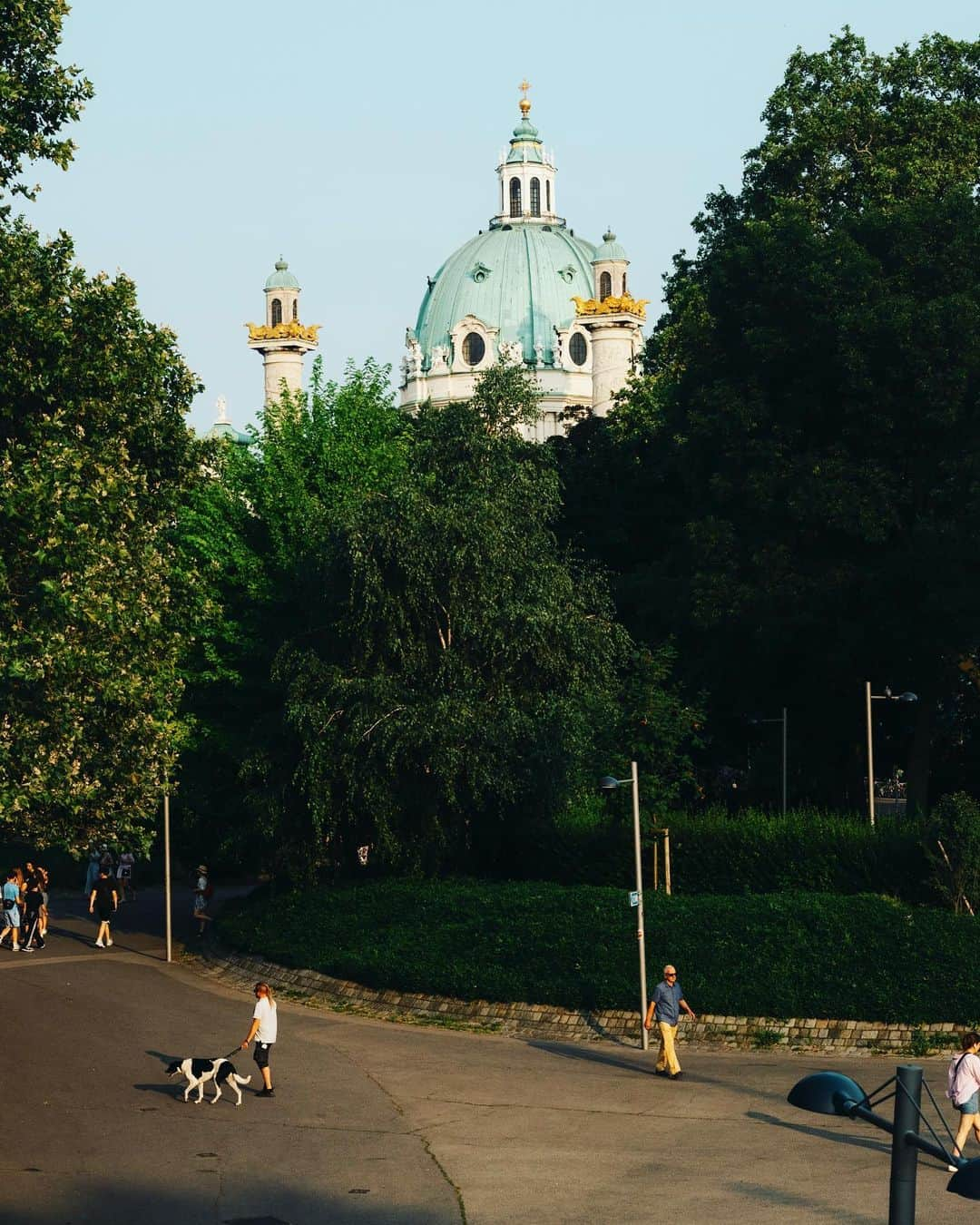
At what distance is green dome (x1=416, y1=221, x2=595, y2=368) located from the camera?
15788cm

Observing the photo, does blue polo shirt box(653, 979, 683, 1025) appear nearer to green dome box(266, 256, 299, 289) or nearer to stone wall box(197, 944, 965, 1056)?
stone wall box(197, 944, 965, 1056)

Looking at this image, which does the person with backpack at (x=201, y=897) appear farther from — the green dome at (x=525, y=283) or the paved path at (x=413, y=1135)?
the green dome at (x=525, y=283)

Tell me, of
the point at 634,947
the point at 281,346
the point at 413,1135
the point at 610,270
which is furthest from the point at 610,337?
the point at 413,1135

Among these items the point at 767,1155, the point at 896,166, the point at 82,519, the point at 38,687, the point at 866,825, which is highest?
the point at 896,166

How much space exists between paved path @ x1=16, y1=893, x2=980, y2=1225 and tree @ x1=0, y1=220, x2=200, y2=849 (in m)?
4.00

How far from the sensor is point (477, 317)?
523ft

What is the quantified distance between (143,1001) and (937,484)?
20264mm

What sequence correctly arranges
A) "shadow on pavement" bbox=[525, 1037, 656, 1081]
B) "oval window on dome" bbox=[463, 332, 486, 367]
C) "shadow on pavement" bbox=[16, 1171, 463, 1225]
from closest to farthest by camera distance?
"shadow on pavement" bbox=[16, 1171, 463, 1225] → "shadow on pavement" bbox=[525, 1037, 656, 1081] → "oval window on dome" bbox=[463, 332, 486, 367]

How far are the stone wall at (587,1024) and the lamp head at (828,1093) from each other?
63.2 ft

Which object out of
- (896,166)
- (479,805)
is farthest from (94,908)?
(896,166)

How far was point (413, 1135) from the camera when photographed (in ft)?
75.4

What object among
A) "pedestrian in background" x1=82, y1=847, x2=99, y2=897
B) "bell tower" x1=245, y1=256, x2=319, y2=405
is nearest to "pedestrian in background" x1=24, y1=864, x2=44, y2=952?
"pedestrian in background" x1=82, y1=847, x2=99, y2=897

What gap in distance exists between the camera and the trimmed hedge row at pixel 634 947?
28812 mm

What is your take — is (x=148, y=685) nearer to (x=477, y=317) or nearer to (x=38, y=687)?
(x=38, y=687)
